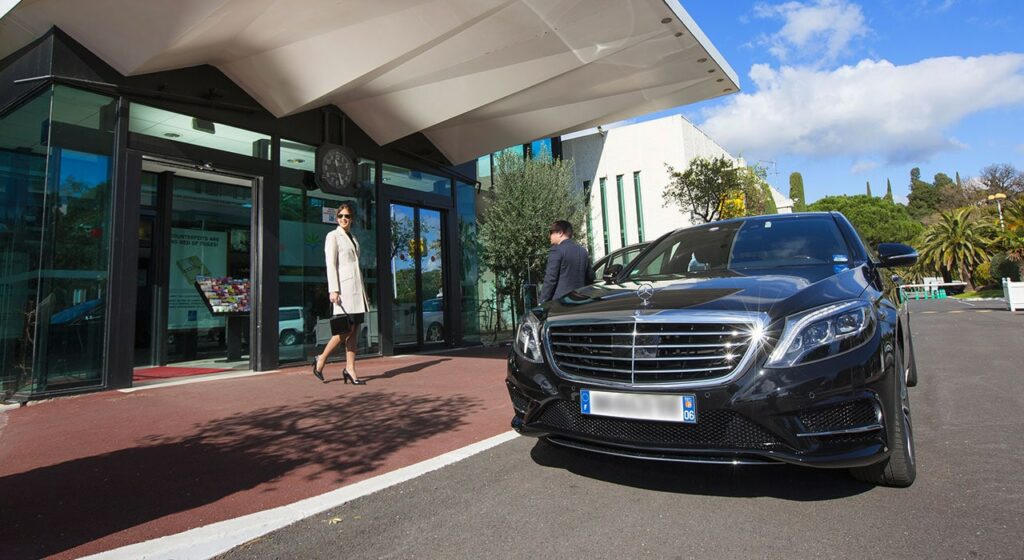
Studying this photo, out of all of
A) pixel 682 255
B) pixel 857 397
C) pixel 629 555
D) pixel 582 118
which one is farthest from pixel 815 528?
pixel 582 118

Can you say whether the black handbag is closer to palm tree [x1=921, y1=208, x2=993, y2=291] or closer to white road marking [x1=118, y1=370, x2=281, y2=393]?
white road marking [x1=118, y1=370, x2=281, y2=393]

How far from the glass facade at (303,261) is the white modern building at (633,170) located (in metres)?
15.3

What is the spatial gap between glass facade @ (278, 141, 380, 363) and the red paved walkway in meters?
2.07

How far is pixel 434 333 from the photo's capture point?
1172 centimetres

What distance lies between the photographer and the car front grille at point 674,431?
2.40 metres

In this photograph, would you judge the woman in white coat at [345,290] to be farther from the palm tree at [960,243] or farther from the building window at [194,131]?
the palm tree at [960,243]

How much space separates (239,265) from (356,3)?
6126mm

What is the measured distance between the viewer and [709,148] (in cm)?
2686

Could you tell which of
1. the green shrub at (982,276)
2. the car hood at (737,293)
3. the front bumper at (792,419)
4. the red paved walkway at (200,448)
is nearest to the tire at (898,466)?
the front bumper at (792,419)

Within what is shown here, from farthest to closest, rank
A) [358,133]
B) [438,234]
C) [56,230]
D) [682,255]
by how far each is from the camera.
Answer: [438,234] < [358,133] < [56,230] < [682,255]

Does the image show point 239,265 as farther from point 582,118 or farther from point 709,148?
point 709,148

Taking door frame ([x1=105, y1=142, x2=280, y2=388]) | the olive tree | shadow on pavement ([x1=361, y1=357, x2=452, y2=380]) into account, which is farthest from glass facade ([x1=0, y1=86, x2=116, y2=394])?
the olive tree

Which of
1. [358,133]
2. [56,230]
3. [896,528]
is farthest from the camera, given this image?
[358,133]

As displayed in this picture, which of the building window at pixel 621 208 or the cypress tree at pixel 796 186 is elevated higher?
the cypress tree at pixel 796 186
